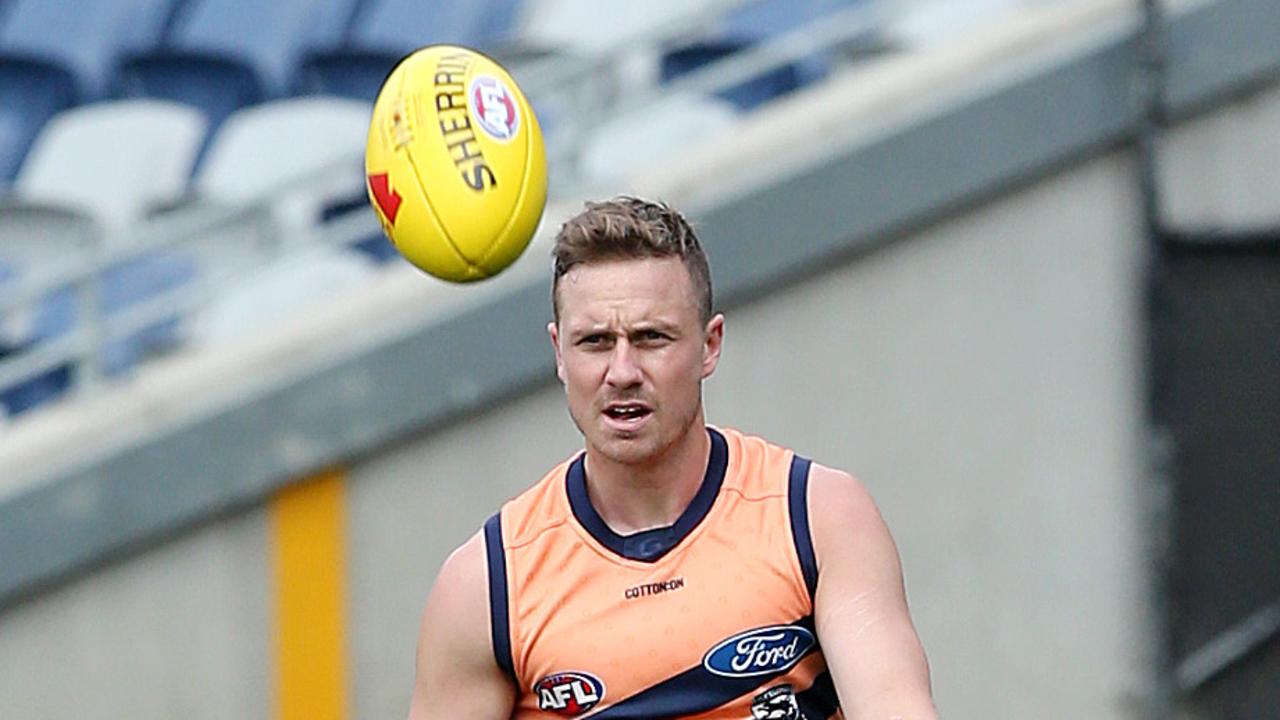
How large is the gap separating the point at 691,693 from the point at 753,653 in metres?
0.11

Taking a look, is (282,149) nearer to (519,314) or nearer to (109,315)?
(109,315)

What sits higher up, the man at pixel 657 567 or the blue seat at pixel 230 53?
the blue seat at pixel 230 53

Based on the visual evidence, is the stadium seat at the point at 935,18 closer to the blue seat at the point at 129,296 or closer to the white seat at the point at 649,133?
the white seat at the point at 649,133

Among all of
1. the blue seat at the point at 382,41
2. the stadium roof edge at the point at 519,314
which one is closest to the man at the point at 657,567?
the stadium roof edge at the point at 519,314

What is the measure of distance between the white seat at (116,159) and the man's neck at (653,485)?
4.45m

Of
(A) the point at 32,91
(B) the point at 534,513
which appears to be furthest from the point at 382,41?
(B) the point at 534,513

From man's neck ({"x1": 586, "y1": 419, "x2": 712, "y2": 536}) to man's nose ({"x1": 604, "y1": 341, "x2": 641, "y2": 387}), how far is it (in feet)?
0.61

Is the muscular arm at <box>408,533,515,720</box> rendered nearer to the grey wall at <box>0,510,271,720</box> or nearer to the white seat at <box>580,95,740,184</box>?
the grey wall at <box>0,510,271,720</box>

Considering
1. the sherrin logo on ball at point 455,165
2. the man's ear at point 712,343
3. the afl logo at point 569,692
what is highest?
the sherrin logo on ball at point 455,165

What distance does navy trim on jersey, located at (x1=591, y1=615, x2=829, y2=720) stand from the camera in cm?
333

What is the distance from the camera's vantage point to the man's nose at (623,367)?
10.8 ft

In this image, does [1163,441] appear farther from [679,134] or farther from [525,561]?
[525,561]

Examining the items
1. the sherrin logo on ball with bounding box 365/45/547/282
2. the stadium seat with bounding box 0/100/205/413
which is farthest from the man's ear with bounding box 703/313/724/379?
the stadium seat with bounding box 0/100/205/413

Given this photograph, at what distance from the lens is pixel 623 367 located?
329 cm
